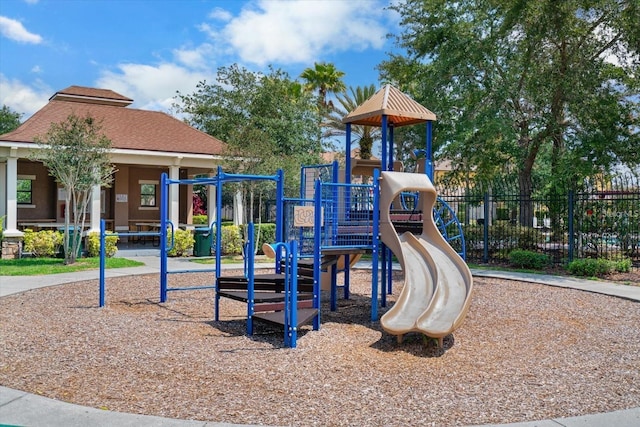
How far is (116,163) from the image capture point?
70.5ft

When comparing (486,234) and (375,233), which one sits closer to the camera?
(375,233)

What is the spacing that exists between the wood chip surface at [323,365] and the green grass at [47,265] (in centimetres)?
454

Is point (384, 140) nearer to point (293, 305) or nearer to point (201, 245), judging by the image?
point (293, 305)

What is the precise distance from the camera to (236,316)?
29.9 ft

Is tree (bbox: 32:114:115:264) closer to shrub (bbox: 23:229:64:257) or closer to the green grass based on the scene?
the green grass

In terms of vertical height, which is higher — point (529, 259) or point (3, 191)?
point (3, 191)

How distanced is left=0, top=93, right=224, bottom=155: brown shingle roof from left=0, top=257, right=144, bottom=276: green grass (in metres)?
3.82

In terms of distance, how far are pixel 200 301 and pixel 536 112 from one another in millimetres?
13558

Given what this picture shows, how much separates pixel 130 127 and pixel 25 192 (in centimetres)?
476

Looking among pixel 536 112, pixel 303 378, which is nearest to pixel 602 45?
pixel 536 112

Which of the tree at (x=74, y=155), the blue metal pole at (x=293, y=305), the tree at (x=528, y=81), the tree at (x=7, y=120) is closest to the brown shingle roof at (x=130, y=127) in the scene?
the tree at (x=74, y=155)

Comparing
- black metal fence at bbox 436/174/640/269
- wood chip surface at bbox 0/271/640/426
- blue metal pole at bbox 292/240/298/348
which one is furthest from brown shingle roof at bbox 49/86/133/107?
blue metal pole at bbox 292/240/298/348

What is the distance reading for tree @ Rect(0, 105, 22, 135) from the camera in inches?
1638

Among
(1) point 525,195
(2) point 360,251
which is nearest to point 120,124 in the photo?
(1) point 525,195
